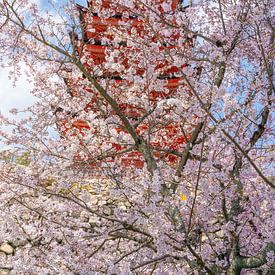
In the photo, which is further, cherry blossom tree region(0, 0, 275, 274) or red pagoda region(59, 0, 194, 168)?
red pagoda region(59, 0, 194, 168)

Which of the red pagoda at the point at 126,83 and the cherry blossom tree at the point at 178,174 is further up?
the red pagoda at the point at 126,83

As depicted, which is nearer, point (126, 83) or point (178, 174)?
point (178, 174)

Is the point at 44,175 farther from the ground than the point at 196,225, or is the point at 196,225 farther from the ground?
the point at 44,175

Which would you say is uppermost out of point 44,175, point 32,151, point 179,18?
point 179,18

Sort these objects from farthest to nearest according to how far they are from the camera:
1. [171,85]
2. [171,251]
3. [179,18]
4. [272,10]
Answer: [171,85] < [179,18] < [272,10] < [171,251]

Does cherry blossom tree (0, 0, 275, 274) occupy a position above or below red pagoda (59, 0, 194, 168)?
below

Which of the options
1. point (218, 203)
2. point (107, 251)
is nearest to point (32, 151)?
point (107, 251)

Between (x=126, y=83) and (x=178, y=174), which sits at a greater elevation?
(x=126, y=83)

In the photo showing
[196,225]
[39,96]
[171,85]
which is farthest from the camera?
[171,85]

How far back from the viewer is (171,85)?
11727mm

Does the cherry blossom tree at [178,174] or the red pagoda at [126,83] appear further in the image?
the red pagoda at [126,83]

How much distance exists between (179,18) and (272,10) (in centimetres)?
145

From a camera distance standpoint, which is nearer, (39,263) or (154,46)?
(39,263)

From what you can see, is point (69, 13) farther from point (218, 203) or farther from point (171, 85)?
point (171, 85)
